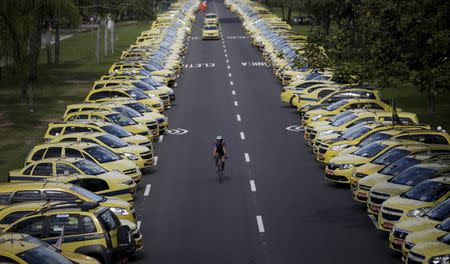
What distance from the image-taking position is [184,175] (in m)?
34.2

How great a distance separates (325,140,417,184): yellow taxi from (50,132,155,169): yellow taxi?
224 inches

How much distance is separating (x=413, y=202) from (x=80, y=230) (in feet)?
25.6

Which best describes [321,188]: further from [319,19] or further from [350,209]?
[319,19]

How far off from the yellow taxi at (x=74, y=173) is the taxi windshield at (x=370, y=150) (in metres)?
7.07

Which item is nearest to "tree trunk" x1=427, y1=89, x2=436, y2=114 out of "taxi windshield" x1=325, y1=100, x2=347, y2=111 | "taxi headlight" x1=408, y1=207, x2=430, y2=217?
"taxi windshield" x1=325, y1=100, x2=347, y2=111

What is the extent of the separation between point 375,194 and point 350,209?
2485 mm

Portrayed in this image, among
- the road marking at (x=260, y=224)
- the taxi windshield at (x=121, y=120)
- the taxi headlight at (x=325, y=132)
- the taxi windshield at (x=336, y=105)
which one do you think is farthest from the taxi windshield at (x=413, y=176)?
the taxi windshield at (x=336, y=105)

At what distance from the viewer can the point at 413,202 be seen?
2450cm

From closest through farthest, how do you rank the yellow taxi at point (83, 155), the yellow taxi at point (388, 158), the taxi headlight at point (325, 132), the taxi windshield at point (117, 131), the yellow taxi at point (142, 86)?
1. the yellow taxi at point (388, 158)
2. the yellow taxi at point (83, 155)
3. the taxi windshield at point (117, 131)
4. the taxi headlight at point (325, 132)
5. the yellow taxi at point (142, 86)

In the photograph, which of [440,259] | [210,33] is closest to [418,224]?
[440,259]

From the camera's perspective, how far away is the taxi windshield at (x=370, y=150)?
3172 cm

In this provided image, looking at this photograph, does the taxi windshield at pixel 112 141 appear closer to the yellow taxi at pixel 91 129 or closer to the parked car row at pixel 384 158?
the yellow taxi at pixel 91 129

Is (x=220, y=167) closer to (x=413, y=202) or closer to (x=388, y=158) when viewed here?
(x=388, y=158)

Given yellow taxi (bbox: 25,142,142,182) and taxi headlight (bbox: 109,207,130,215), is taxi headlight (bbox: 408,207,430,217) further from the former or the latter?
yellow taxi (bbox: 25,142,142,182)
